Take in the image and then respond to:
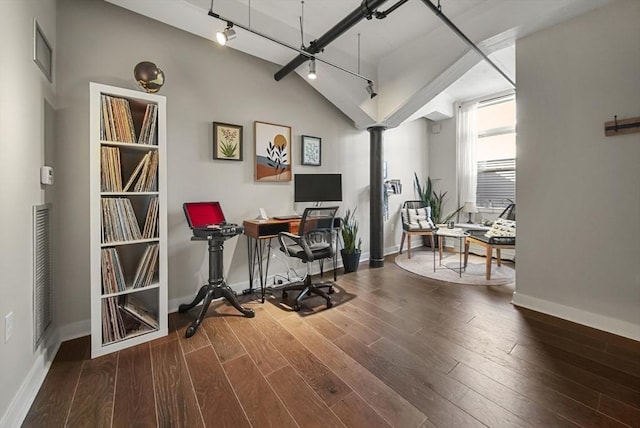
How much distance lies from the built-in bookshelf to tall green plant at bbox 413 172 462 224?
473cm

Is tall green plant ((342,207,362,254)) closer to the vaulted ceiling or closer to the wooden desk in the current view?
the wooden desk

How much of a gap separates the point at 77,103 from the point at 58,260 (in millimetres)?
1278

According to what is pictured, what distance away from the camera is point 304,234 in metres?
2.60

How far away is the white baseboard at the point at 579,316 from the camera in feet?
6.75

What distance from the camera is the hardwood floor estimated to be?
4.33 ft

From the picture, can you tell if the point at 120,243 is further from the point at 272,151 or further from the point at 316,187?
the point at 316,187

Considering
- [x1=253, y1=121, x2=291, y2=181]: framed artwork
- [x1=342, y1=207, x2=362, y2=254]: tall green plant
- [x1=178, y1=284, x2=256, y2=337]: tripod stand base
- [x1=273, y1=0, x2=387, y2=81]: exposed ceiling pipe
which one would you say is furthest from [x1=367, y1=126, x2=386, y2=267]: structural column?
[x1=178, y1=284, x2=256, y2=337]: tripod stand base

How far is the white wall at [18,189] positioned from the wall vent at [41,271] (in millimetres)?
81

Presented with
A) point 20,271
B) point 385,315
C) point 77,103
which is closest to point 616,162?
point 385,315

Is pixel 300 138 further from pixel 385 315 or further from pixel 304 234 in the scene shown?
pixel 385 315

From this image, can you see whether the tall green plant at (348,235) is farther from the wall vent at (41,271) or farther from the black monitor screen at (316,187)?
the wall vent at (41,271)

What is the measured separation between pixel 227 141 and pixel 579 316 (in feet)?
12.5

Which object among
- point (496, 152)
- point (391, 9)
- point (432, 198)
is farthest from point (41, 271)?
point (496, 152)

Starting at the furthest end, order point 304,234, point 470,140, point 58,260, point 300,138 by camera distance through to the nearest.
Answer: point 470,140, point 300,138, point 304,234, point 58,260
